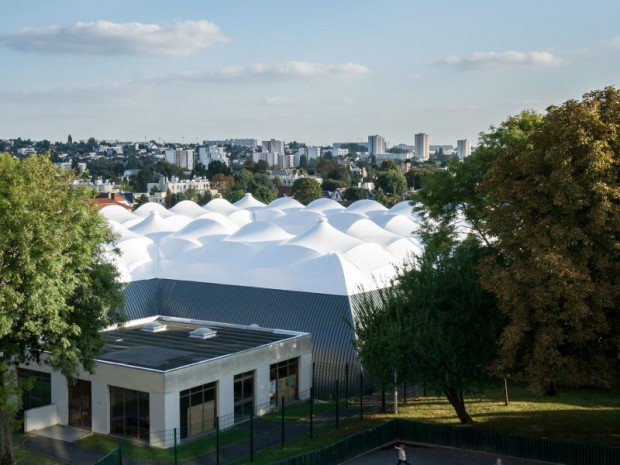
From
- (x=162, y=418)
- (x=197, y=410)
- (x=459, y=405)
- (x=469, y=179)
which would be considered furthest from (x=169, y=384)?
(x=469, y=179)

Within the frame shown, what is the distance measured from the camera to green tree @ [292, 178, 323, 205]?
141 meters

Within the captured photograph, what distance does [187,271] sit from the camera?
162 ft

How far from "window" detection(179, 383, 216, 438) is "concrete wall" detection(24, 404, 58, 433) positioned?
21.7 ft

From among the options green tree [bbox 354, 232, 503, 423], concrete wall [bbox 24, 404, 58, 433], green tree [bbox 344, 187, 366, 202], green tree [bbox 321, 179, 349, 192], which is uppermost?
green tree [bbox 321, 179, 349, 192]

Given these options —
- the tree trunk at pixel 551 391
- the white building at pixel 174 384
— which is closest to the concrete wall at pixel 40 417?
the white building at pixel 174 384

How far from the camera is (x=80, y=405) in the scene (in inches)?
1355

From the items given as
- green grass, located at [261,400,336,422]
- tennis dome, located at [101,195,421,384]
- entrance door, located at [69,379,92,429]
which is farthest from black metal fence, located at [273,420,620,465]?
entrance door, located at [69,379,92,429]

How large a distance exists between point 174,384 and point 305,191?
111m

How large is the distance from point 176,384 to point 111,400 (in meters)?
3.57

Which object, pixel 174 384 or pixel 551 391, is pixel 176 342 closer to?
pixel 174 384

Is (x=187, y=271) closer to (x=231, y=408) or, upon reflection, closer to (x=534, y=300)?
(x=231, y=408)

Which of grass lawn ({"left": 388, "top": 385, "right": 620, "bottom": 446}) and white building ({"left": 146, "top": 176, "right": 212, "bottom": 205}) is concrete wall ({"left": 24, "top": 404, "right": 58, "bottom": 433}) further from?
white building ({"left": 146, "top": 176, "right": 212, "bottom": 205})

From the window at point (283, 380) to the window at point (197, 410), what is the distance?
14.0 feet

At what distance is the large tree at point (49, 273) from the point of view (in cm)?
2555
